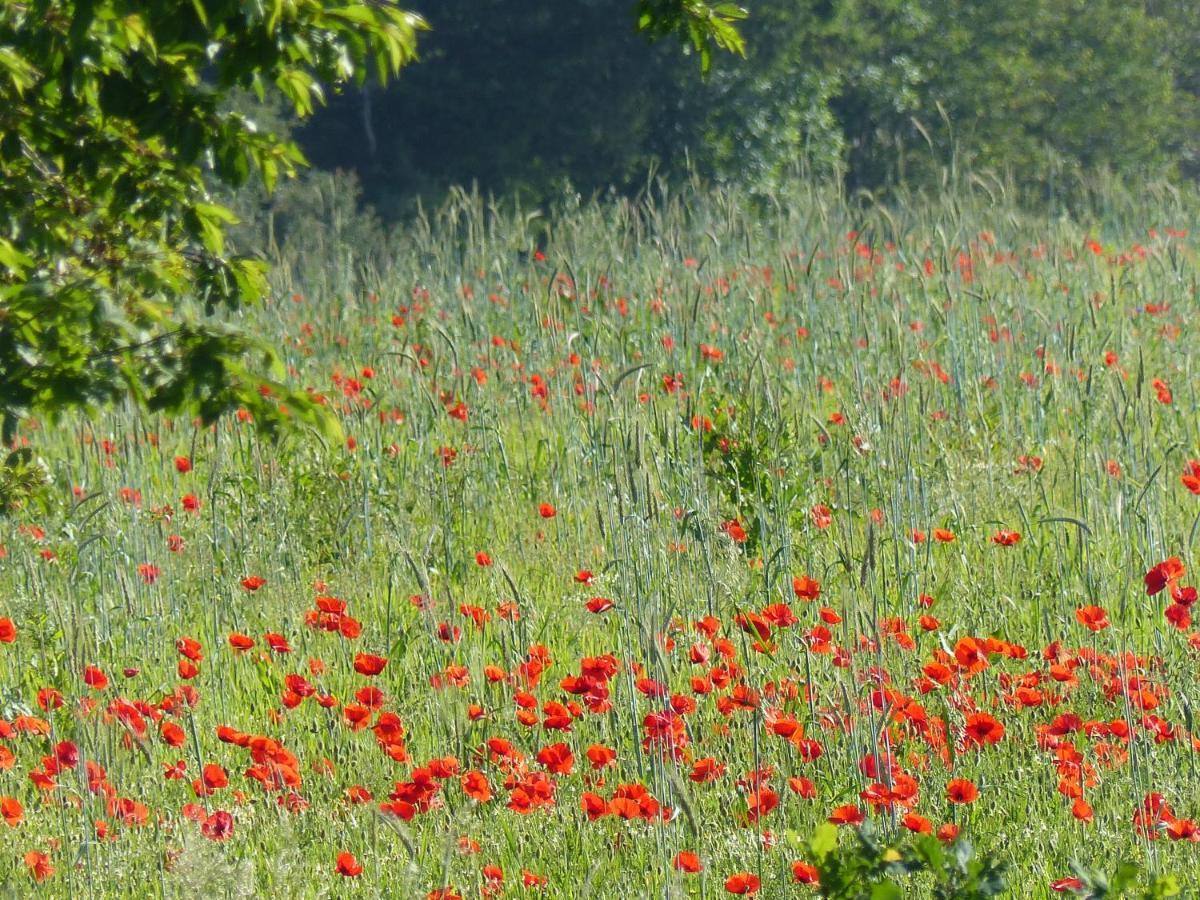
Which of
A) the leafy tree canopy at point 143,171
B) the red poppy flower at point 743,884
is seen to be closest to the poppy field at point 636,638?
the red poppy flower at point 743,884

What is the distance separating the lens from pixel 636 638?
138 inches

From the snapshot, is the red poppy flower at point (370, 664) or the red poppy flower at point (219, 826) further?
the red poppy flower at point (370, 664)

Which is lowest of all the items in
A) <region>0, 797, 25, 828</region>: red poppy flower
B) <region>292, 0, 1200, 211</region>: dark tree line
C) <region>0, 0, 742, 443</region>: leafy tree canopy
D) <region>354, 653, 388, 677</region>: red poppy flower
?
<region>292, 0, 1200, 211</region>: dark tree line

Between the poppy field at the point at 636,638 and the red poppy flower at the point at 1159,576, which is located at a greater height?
the red poppy flower at the point at 1159,576

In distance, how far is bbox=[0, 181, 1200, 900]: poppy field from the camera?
8.53 ft

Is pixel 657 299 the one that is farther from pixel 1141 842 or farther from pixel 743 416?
pixel 1141 842

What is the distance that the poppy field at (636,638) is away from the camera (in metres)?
2.60

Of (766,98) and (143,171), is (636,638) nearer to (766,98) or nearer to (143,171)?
(143,171)

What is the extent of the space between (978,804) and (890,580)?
1.10 metres

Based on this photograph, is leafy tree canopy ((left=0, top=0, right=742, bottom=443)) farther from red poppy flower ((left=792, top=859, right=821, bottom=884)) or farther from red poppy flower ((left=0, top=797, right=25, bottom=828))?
red poppy flower ((left=792, top=859, right=821, bottom=884))

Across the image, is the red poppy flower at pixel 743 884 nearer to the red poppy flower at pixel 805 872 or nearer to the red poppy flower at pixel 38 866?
the red poppy flower at pixel 805 872

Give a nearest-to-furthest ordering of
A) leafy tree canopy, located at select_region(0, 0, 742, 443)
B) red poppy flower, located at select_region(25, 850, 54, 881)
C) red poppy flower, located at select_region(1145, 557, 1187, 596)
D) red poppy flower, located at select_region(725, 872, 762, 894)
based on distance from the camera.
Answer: red poppy flower, located at select_region(725, 872, 762, 894)
leafy tree canopy, located at select_region(0, 0, 742, 443)
red poppy flower, located at select_region(25, 850, 54, 881)
red poppy flower, located at select_region(1145, 557, 1187, 596)

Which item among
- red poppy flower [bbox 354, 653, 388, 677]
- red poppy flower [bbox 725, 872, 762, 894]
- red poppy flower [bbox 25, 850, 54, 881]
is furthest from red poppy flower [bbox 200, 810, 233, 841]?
red poppy flower [bbox 725, 872, 762, 894]

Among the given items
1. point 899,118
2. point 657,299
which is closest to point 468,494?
point 657,299
